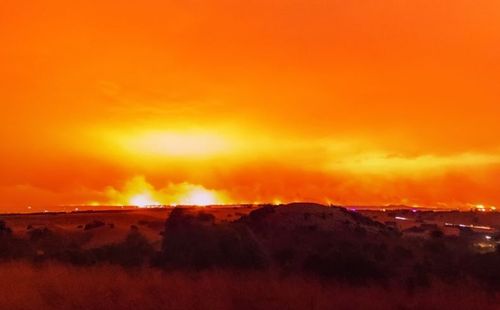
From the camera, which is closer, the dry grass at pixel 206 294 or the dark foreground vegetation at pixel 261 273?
the dry grass at pixel 206 294

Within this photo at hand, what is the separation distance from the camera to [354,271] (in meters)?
27.2

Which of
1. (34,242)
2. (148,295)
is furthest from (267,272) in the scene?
(34,242)

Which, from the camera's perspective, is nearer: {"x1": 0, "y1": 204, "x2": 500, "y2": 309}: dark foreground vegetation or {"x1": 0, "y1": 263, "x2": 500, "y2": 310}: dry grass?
{"x1": 0, "y1": 263, "x2": 500, "y2": 310}: dry grass

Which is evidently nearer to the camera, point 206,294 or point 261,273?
point 206,294

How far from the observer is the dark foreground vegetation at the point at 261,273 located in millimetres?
20531

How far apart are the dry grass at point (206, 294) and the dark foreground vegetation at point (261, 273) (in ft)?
0.08

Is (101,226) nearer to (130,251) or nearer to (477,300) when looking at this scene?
(130,251)

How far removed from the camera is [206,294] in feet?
68.1

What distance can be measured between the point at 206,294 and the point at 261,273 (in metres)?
4.09

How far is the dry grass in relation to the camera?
20078 mm

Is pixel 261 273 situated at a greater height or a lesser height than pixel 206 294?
greater

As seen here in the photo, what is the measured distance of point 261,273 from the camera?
24.6 meters

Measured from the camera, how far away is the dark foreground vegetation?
20531mm

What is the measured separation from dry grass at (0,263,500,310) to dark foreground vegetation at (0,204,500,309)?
2 cm
